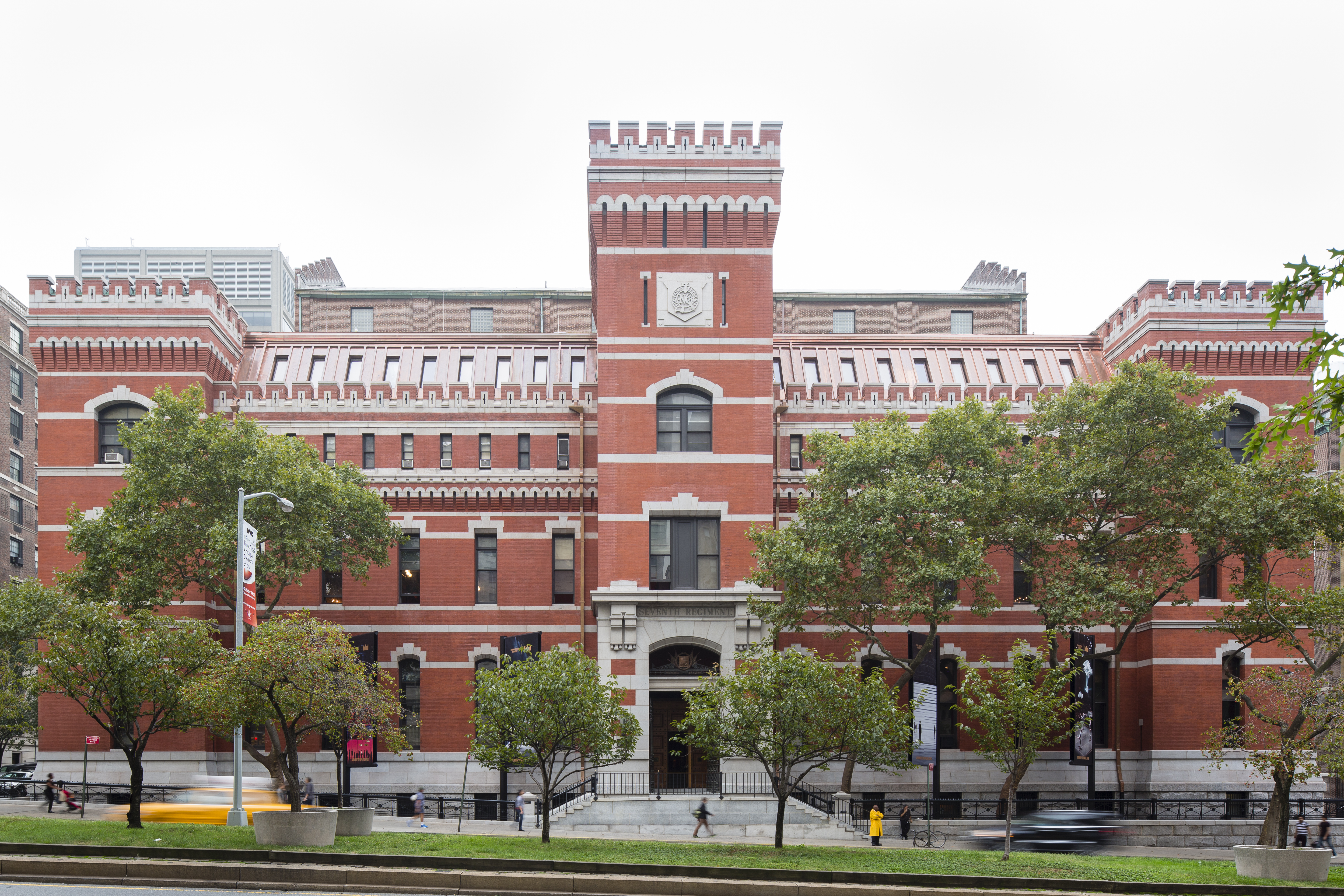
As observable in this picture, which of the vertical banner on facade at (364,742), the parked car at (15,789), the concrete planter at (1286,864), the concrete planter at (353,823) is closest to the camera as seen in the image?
the concrete planter at (1286,864)

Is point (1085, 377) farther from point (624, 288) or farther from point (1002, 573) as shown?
point (624, 288)

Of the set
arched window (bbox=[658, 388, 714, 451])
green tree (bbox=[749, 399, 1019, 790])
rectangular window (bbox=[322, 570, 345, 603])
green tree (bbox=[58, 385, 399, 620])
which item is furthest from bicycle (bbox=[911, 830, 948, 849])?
rectangular window (bbox=[322, 570, 345, 603])

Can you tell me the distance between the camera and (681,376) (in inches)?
1549

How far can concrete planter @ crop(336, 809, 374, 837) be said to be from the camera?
26.5m

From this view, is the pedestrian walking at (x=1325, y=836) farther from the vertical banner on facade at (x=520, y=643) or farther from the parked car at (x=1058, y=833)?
the vertical banner on facade at (x=520, y=643)

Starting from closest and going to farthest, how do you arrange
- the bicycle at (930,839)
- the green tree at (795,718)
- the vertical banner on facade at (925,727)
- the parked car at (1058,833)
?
the green tree at (795,718) < the bicycle at (930,839) < the parked car at (1058,833) < the vertical banner on facade at (925,727)

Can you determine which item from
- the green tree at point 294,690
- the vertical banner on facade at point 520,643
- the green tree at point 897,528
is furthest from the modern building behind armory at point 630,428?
the green tree at point 294,690

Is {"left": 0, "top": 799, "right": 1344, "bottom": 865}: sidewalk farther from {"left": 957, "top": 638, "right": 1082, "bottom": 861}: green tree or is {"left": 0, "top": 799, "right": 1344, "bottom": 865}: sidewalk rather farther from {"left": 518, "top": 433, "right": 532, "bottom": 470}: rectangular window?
{"left": 518, "top": 433, "right": 532, "bottom": 470}: rectangular window

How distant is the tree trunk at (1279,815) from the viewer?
87.0ft

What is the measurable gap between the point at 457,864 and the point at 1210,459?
24.8m

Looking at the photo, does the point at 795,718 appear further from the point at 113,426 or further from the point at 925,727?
the point at 113,426

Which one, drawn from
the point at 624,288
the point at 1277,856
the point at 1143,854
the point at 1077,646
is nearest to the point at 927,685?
the point at 1077,646

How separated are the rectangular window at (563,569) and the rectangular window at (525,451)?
2854 millimetres

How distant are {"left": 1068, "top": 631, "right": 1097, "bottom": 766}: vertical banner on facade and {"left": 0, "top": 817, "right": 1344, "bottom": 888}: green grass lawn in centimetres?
662
